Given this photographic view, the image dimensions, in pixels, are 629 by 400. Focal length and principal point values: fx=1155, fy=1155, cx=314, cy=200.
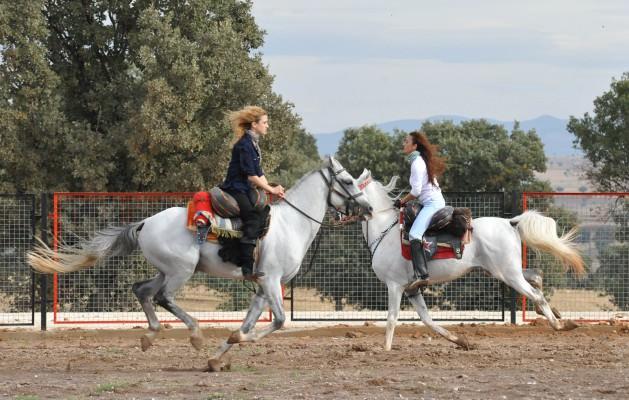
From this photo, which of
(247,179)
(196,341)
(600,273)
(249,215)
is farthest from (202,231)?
(600,273)

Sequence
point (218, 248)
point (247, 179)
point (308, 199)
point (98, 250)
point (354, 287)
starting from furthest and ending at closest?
point (354, 287) < point (98, 250) < point (308, 199) < point (218, 248) < point (247, 179)

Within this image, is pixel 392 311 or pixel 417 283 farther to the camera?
pixel 392 311

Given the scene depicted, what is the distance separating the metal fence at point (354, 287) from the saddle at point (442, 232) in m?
3.83

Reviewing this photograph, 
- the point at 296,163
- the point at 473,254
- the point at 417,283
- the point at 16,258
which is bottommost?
the point at 417,283

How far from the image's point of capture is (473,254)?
13.4 m

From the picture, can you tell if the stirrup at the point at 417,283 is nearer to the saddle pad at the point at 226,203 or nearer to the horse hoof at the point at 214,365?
the saddle pad at the point at 226,203

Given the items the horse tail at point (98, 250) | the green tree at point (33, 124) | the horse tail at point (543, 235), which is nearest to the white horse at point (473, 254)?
the horse tail at point (543, 235)

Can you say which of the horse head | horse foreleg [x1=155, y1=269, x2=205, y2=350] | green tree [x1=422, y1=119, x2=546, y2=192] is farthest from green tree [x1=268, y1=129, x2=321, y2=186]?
horse foreleg [x1=155, y1=269, x2=205, y2=350]

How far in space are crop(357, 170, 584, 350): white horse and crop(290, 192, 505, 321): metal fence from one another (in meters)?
3.54

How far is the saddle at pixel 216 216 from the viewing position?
11602 mm

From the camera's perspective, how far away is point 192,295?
60.5 feet

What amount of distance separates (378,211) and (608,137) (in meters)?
28.1

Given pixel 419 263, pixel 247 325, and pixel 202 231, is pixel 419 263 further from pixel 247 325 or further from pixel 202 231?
pixel 202 231

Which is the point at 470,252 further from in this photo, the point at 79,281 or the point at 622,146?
the point at 622,146
